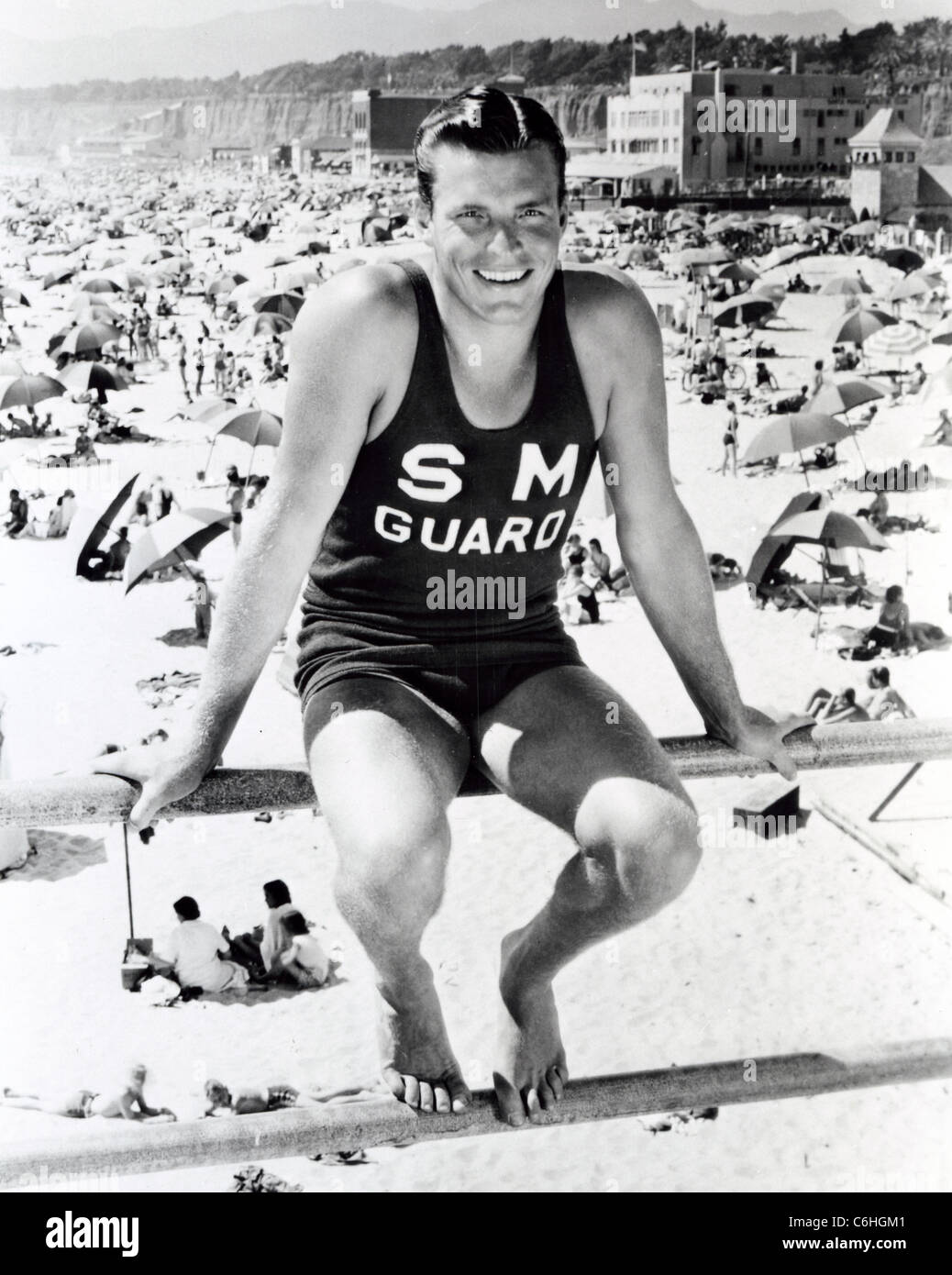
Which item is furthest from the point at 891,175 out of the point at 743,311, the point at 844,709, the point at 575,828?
the point at 575,828

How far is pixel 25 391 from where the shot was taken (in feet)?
89.0

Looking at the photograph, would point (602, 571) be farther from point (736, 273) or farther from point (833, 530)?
point (736, 273)

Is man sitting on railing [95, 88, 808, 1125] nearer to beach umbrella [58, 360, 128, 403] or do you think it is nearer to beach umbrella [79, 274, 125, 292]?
beach umbrella [58, 360, 128, 403]

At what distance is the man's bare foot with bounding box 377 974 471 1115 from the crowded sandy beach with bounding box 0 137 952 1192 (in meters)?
0.43

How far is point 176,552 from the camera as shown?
19.4 m

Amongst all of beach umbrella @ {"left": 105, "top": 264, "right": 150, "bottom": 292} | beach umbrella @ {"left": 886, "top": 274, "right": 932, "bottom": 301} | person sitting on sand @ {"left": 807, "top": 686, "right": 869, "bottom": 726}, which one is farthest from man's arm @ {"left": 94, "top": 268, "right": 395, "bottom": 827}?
beach umbrella @ {"left": 105, "top": 264, "right": 150, "bottom": 292}

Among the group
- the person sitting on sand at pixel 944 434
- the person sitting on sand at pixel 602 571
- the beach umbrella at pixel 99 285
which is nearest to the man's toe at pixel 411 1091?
the person sitting on sand at pixel 602 571

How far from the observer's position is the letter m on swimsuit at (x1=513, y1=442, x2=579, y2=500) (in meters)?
2.46

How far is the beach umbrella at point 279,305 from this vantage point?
34.3 meters

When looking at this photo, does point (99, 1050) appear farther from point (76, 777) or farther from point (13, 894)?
point (76, 777)

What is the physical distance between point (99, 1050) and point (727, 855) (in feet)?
20.5

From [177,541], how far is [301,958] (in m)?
8.41

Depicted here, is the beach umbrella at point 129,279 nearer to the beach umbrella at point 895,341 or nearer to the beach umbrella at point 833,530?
the beach umbrella at point 895,341
